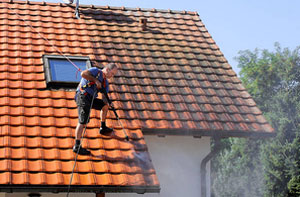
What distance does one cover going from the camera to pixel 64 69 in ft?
33.7

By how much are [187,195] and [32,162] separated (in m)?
2.88

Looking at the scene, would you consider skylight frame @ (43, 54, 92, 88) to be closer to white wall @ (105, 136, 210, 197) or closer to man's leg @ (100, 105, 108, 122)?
A: man's leg @ (100, 105, 108, 122)

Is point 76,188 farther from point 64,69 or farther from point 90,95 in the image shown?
point 64,69

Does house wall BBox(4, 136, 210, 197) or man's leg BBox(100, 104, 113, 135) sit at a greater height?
man's leg BBox(100, 104, 113, 135)

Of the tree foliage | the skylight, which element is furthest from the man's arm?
the tree foliage

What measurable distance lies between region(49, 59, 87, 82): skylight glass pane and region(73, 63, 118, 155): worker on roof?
128cm

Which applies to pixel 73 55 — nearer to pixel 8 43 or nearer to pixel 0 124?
pixel 8 43

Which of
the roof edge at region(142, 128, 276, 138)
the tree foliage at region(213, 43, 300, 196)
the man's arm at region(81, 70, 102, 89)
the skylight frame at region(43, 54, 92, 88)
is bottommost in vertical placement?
the roof edge at region(142, 128, 276, 138)

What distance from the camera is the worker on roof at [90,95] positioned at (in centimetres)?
856

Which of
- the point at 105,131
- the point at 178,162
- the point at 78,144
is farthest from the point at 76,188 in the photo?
the point at 178,162

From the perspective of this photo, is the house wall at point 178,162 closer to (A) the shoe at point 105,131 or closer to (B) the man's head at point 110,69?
(A) the shoe at point 105,131

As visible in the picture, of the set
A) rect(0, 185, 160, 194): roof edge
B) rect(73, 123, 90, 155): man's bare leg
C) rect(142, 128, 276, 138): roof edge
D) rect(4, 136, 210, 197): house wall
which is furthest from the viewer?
rect(4, 136, 210, 197): house wall

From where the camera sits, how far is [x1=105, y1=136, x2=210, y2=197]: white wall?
970cm

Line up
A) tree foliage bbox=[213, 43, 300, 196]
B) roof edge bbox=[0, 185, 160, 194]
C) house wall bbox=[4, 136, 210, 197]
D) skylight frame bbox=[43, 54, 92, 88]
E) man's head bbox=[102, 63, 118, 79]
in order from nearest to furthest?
roof edge bbox=[0, 185, 160, 194], man's head bbox=[102, 63, 118, 79], house wall bbox=[4, 136, 210, 197], skylight frame bbox=[43, 54, 92, 88], tree foliage bbox=[213, 43, 300, 196]
